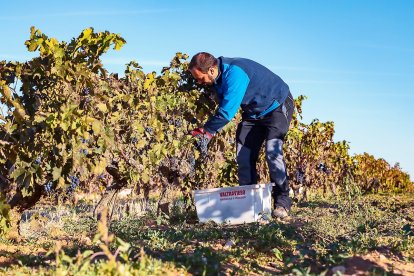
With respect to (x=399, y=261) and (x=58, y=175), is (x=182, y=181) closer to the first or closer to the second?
(x=58, y=175)

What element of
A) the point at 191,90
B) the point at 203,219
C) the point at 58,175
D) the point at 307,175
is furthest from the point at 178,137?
the point at 307,175

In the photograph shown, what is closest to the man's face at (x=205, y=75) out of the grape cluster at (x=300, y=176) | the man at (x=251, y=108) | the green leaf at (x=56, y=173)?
the man at (x=251, y=108)

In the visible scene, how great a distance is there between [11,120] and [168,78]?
2.22 metres

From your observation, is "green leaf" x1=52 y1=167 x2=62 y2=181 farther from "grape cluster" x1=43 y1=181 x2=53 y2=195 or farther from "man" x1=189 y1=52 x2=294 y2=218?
"man" x1=189 y1=52 x2=294 y2=218

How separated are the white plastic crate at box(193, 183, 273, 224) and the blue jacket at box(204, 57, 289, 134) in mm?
685

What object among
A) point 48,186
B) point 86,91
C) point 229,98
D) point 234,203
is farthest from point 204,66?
point 48,186

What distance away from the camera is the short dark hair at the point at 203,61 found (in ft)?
18.7

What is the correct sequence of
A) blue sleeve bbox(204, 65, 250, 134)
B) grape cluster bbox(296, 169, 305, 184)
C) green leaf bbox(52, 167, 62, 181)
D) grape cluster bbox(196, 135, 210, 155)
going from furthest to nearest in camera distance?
grape cluster bbox(296, 169, 305, 184)
grape cluster bbox(196, 135, 210, 155)
blue sleeve bbox(204, 65, 250, 134)
green leaf bbox(52, 167, 62, 181)

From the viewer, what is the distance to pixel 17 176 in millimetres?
5109

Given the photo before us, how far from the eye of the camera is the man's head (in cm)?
569

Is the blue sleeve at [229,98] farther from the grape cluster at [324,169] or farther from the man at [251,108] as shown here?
the grape cluster at [324,169]

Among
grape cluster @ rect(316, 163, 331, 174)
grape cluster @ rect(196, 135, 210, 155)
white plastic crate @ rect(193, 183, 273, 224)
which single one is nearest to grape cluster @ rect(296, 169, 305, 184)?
grape cluster @ rect(316, 163, 331, 174)

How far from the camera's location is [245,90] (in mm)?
5836

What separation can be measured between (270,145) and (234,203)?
73 centimetres
